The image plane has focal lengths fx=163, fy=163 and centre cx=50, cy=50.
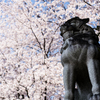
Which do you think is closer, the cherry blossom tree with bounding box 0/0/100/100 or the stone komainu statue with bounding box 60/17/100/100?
the stone komainu statue with bounding box 60/17/100/100

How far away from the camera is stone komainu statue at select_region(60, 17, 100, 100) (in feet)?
7.57

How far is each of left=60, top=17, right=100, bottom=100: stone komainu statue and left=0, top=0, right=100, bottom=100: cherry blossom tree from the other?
471 cm

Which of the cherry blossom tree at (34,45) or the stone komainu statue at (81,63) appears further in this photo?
the cherry blossom tree at (34,45)

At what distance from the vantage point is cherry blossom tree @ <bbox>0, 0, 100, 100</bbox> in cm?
812

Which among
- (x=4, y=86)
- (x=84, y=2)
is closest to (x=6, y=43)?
(x=4, y=86)

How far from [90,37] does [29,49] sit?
8.39 metres

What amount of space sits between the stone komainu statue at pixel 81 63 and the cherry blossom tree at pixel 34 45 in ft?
15.5

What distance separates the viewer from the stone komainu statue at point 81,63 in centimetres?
231

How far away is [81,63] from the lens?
244 cm

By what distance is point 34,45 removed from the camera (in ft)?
35.9

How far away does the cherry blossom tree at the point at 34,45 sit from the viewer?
812 centimetres

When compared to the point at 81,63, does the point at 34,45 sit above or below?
above

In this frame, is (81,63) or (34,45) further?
(34,45)

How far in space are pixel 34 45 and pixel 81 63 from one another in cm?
864
